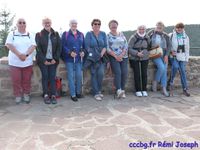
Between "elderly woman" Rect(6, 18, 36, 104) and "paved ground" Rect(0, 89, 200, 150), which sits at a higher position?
"elderly woman" Rect(6, 18, 36, 104)

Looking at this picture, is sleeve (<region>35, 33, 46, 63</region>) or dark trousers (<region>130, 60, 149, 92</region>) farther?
dark trousers (<region>130, 60, 149, 92</region>)

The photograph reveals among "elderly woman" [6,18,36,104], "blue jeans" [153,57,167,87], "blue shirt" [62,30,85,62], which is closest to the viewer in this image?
"elderly woman" [6,18,36,104]

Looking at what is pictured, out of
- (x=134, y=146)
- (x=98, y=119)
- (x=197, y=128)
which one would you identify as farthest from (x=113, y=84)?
(x=134, y=146)

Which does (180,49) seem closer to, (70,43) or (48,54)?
(70,43)

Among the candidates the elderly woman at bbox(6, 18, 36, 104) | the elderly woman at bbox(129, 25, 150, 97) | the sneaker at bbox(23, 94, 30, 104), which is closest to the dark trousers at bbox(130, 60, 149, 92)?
the elderly woman at bbox(129, 25, 150, 97)

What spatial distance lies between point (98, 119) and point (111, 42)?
6.66 ft

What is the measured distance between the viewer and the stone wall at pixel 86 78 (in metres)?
6.26

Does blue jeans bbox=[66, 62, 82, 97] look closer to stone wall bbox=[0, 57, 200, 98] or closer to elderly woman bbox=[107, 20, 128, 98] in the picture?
stone wall bbox=[0, 57, 200, 98]

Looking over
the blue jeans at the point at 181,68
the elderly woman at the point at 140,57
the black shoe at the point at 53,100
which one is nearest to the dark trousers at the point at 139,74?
the elderly woman at the point at 140,57

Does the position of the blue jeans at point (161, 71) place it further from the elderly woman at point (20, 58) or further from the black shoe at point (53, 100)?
the elderly woman at point (20, 58)

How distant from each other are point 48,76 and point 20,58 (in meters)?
0.68

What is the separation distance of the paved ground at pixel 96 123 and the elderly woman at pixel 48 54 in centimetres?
35

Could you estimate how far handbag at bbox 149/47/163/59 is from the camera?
6805mm

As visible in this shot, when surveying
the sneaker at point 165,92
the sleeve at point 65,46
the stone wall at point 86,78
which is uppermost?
the sleeve at point 65,46
